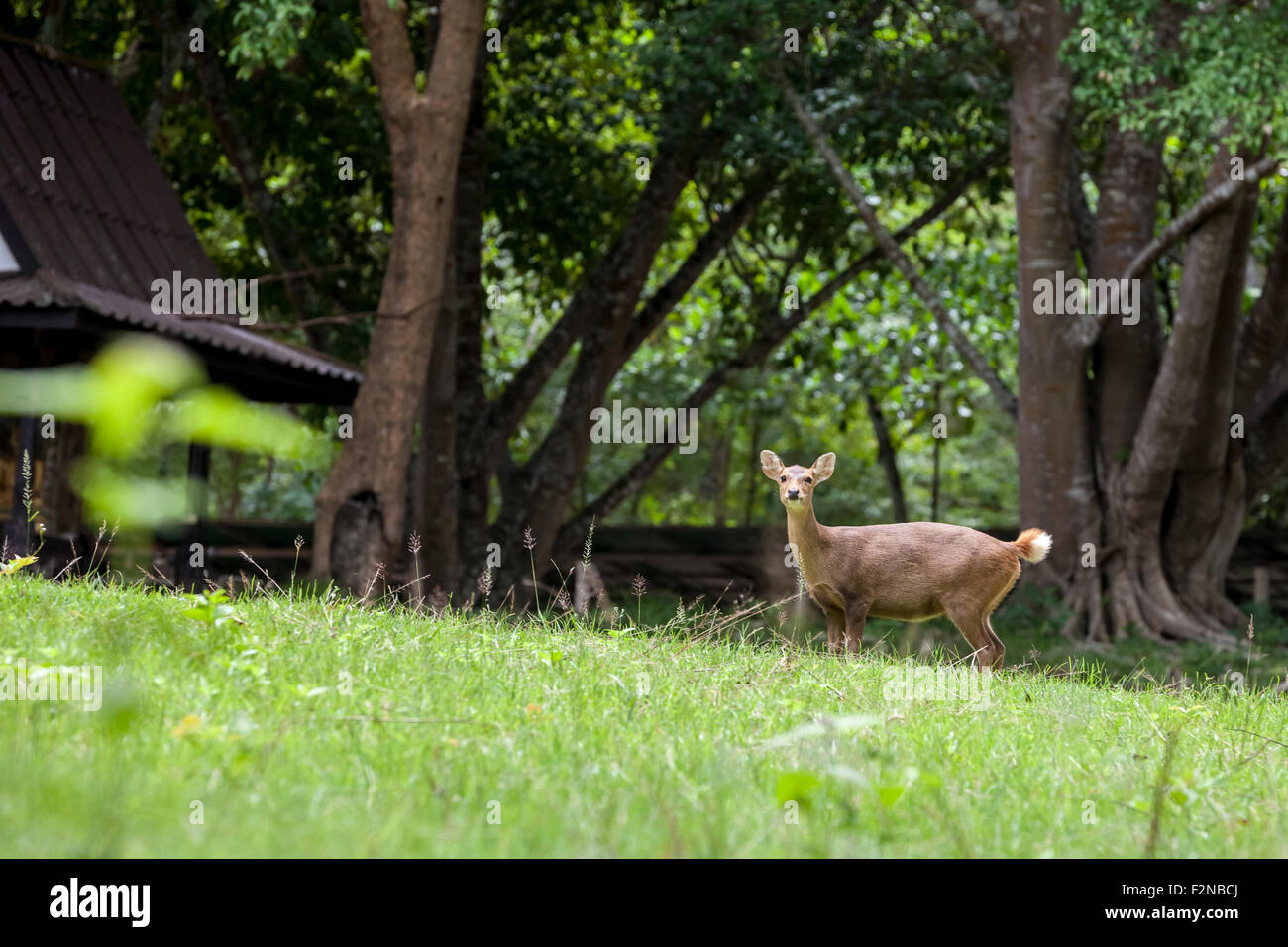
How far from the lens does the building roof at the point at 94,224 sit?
1128cm

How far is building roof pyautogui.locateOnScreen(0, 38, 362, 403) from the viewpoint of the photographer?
37.0 feet

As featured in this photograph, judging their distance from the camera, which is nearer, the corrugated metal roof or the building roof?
the corrugated metal roof

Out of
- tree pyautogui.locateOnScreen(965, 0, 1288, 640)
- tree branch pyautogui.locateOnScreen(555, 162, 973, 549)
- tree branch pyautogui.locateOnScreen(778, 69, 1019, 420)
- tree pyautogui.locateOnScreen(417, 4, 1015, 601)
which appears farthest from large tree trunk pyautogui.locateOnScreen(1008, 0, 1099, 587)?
tree branch pyautogui.locateOnScreen(555, 162, 973, 549)

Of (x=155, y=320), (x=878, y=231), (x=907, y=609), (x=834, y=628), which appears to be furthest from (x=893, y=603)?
(x=878, y=231)

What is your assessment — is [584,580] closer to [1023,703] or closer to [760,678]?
[760,678]

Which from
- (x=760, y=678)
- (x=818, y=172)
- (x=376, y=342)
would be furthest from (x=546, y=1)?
(x=760, y=678)

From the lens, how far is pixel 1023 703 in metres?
6.47

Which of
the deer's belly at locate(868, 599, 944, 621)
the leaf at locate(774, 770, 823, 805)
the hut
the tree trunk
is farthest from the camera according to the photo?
the tree trunk

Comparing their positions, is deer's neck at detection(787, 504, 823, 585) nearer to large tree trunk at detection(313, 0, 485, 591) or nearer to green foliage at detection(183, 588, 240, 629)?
green foliage at detection(183, 588, 240, 629)

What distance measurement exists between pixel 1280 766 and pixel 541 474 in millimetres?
11968

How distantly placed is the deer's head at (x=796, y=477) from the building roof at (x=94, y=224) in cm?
579

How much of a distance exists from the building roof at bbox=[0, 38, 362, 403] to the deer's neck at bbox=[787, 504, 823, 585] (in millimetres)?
5970

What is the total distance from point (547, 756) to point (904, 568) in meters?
3.71

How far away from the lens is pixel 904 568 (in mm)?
7633
